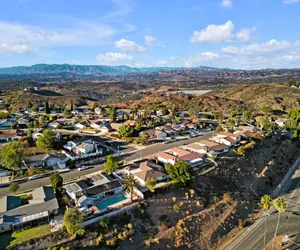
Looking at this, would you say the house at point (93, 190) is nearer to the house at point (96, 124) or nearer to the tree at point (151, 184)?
the tree at point (151, 184)

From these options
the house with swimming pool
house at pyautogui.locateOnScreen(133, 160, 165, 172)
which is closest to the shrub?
the house with swimming pool

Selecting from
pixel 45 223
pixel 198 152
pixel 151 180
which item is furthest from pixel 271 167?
pixel 45 223

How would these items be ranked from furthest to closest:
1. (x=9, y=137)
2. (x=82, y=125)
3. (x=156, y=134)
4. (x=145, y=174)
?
(x=82, y=125) → (x=156, y=134) → (x=9, y=137) → (x=145, y=174)

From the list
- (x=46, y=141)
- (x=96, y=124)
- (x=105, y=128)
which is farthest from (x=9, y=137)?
(x=105, y=128)

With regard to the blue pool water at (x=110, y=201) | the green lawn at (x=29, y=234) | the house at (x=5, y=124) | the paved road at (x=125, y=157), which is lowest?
the green lawn at (x=29, y=234)

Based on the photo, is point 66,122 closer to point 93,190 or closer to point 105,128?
point 105,128

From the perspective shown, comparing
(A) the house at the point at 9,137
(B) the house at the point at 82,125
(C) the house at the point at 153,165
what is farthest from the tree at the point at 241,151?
(A) the house at the point at 9,137
